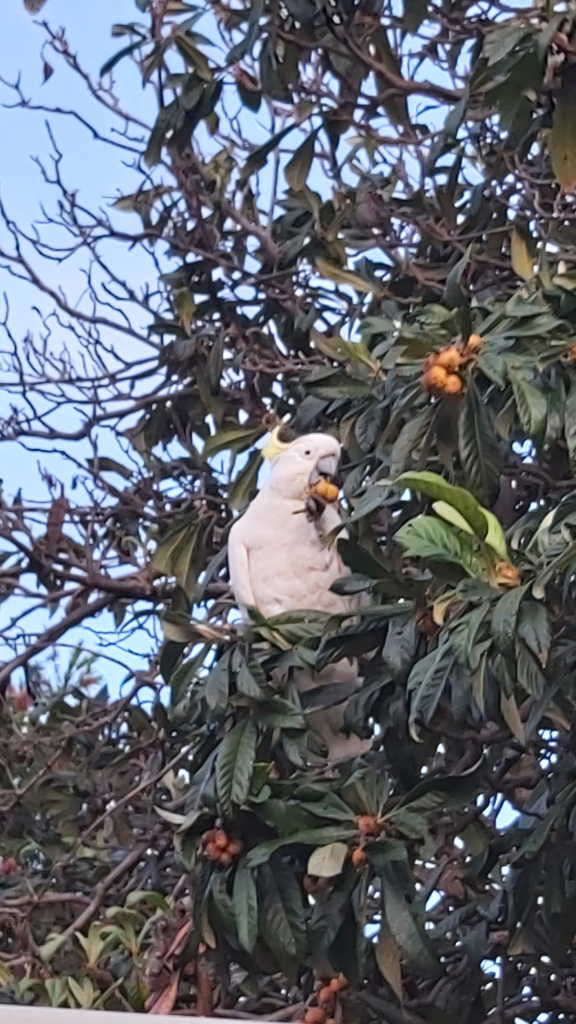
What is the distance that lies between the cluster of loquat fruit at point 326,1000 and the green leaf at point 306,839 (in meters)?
0.29

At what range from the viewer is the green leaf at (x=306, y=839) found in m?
1.50

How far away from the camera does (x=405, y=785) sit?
5.41 feet

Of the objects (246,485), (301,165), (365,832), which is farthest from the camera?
(301,165)

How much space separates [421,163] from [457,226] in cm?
25

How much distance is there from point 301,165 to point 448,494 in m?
1.13

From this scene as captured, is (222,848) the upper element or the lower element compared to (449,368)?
lower

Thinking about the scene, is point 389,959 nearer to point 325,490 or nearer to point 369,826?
point 369,826

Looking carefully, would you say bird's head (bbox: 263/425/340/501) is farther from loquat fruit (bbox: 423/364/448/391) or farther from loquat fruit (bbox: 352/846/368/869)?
loquat fruit (bbox: 352/846/368/869)

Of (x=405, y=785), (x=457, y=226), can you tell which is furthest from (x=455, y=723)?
(x=457, y=226)

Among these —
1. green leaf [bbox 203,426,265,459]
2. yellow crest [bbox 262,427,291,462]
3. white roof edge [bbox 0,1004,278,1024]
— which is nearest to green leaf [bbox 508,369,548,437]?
yellow crest [bbox 262,427,291,462]

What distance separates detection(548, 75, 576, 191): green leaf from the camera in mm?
1668

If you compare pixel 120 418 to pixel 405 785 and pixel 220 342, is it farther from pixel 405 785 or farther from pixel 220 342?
pixel 405 785

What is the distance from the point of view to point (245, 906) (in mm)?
1514

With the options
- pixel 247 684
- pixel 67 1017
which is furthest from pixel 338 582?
pixel 67 1017
